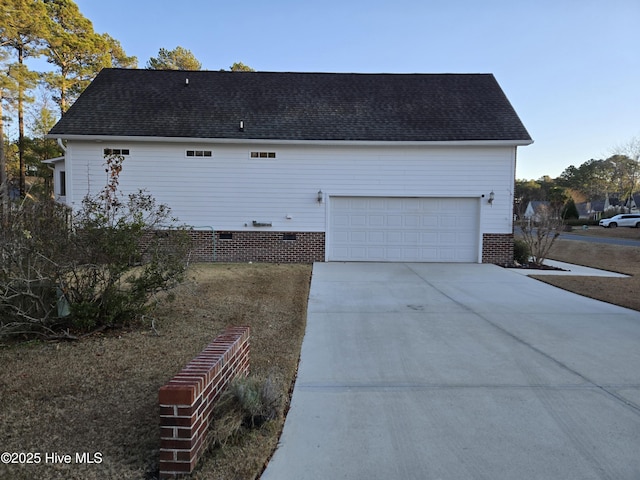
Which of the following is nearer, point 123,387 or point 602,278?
point 123,387

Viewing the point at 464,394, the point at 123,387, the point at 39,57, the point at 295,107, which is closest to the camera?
the point at 123,387

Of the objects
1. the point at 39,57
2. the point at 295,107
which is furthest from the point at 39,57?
the point at 295,107

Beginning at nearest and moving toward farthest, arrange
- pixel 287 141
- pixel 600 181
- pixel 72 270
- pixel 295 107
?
pixel 72 270, pixel 287 141, pixel 295 107, pixel 600 181

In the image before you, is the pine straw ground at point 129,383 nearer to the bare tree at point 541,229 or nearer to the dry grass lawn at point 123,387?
the dry grass lawn at point 123,387

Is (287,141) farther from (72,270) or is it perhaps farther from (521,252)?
(72,270)

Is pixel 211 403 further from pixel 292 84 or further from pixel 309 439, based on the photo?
pixel 292 84

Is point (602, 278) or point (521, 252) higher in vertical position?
point (521, 252)

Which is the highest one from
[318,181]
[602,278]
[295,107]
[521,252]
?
[295,107]

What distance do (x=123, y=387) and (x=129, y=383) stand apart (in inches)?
3.6

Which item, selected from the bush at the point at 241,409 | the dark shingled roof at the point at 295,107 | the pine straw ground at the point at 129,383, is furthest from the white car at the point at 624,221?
the bush at the point at 241,409

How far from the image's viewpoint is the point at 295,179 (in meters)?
13.8

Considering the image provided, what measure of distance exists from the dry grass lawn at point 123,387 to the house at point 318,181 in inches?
254

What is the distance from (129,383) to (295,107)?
40.5ft

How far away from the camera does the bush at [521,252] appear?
46.7ft
